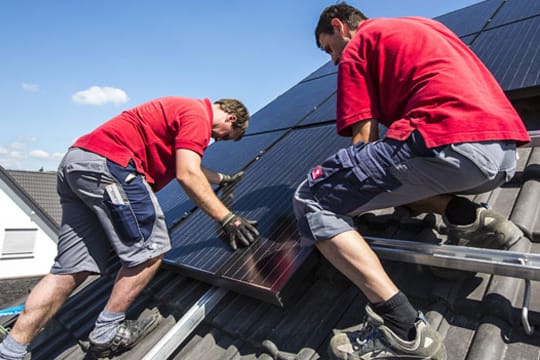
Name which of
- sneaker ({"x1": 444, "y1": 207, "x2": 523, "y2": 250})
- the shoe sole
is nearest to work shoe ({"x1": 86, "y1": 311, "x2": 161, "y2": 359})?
the shoe sole

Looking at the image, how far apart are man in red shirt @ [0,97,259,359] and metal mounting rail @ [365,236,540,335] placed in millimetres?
928

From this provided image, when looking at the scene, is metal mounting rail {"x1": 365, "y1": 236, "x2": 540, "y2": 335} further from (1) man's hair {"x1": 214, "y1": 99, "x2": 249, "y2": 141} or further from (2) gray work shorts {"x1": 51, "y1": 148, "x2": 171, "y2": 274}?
(1) man's hair {"x1": 214, "y1": 99, "x2": 249, "y2": 141}

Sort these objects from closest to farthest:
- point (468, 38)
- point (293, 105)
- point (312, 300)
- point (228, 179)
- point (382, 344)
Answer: point (382, 344) < point (312, 300) < point (228, 179) < point (468, 38) < point (293, 105)

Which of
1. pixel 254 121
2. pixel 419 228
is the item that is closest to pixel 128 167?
pixel 419 228

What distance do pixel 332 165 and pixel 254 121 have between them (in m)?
4.43

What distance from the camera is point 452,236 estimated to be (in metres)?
1.88

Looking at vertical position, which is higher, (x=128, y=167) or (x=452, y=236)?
(x=128, y=167)

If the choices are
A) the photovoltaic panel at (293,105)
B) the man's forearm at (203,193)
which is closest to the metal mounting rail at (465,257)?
the man's forearm at (203,193)

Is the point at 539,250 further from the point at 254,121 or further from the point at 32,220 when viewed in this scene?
the point at 32,220

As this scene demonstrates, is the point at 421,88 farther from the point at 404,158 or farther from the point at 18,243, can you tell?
the point at 18,243

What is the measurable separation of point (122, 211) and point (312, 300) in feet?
4.30

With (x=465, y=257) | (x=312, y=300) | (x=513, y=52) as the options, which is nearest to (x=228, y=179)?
(x=312, y=300)

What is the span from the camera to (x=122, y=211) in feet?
7.52

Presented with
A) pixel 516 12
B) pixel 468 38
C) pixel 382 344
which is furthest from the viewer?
pixel 516 12
